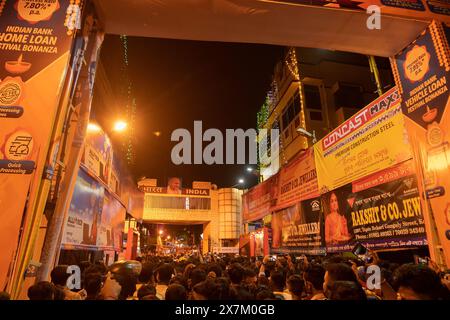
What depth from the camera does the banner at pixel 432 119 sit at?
530cm

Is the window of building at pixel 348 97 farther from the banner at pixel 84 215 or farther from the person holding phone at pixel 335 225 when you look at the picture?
the banner at pixel 84 215

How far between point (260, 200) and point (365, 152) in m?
7.77

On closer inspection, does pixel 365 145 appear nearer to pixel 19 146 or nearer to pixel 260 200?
pixel 19 146

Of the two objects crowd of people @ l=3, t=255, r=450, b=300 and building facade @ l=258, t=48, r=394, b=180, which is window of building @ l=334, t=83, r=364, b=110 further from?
crowd of people @ l=3, t=255, r=450, b=300

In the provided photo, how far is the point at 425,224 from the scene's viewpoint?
5.74 m

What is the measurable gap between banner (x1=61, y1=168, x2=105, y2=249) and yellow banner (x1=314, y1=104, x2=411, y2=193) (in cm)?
680

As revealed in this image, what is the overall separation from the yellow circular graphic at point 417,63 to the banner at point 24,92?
6377mm

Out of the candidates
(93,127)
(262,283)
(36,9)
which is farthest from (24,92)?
(262,283)

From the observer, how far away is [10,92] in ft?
14.5

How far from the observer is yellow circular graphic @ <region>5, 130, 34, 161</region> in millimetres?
4191

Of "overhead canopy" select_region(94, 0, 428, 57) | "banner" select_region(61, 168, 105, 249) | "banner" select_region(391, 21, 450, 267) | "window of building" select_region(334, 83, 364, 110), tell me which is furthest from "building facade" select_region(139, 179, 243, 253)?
"banner" select_region(391, 21, 450, 267)
